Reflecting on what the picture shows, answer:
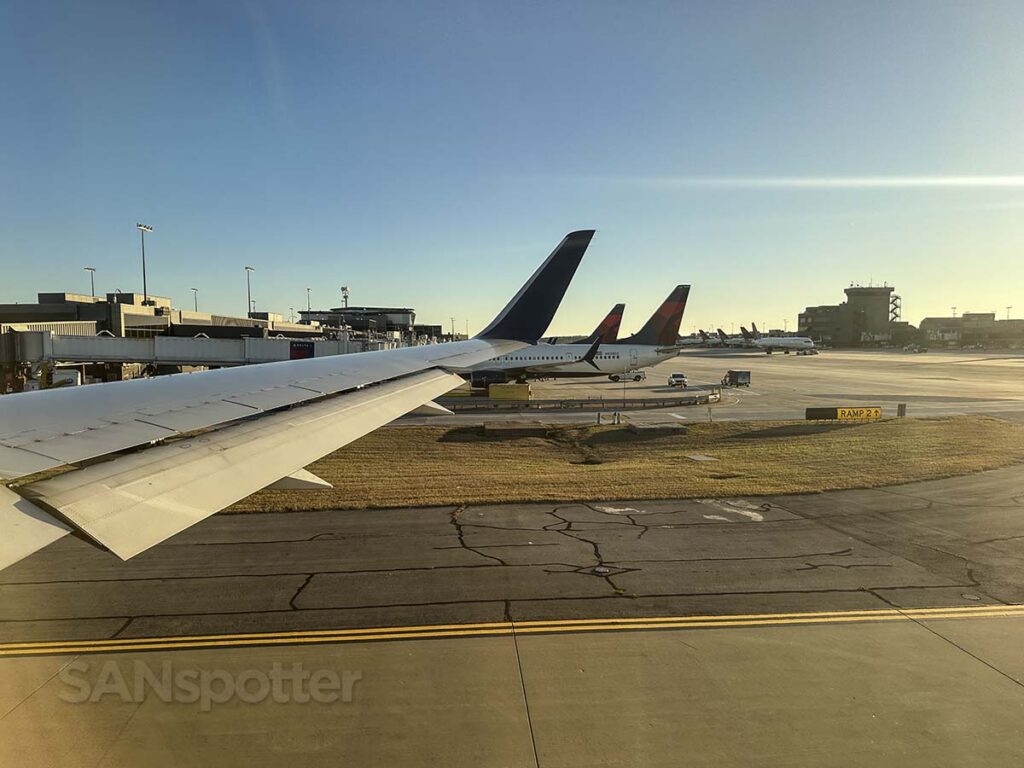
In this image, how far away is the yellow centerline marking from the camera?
6125 millimetres

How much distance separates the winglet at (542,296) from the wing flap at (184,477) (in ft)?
24.4

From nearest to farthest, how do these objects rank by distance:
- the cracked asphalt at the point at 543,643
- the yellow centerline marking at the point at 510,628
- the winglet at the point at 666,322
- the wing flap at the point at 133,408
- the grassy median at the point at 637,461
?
the wing flap at the point at 133,408, the cracked asphalt at the point at 543,643, the yellow centerline marking at the point at 510,628, the grassy median at the point at 637,461, the winglet at the point at 666,322

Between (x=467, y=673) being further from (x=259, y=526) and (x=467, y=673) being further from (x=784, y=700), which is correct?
(x=259, y=526)

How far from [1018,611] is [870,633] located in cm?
237

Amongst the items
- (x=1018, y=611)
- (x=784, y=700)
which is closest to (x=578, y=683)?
(x=784, y=700)

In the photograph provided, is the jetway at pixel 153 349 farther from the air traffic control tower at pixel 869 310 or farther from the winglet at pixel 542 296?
the air traffic control tower at pixel 869 310

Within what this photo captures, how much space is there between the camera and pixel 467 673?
18.4 feet

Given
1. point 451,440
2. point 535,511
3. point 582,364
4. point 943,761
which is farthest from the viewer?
point 582,364

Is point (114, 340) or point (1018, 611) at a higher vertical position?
point (114, 340)

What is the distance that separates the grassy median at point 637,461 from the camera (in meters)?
13.1

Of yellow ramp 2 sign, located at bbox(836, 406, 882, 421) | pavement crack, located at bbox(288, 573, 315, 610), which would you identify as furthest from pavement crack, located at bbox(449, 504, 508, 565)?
yellow ramp 2 sign, located at bbox(836, 406, 882, 421)

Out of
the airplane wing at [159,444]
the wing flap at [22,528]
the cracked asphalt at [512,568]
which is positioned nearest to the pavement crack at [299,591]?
the cracked asphalt at [512,568]

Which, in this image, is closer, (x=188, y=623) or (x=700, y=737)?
(x=700, y=737)

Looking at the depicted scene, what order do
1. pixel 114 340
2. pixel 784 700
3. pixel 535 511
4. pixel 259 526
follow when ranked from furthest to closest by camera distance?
pixel 114 340
pixel 535 511
pixel 259 526
pixel 784 700
